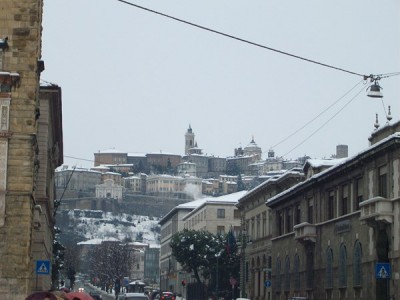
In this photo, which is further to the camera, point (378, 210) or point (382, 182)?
point (382, 182)

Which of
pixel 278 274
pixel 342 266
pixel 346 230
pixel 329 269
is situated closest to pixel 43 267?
pixel 346 230

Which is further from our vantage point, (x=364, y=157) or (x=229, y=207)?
(x=229, y=207)

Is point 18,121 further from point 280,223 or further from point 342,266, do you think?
point 280,223

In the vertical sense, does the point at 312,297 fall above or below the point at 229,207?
below

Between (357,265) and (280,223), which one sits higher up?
(280,223)

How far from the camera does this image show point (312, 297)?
57750mm

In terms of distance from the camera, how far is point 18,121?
107ft

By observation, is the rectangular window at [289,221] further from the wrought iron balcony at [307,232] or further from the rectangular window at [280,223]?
the wrought iron balcony at [307,232]

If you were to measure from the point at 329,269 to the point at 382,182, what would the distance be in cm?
1056

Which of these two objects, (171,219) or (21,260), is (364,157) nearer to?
(21,260)

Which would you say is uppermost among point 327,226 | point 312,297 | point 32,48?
point 32,48

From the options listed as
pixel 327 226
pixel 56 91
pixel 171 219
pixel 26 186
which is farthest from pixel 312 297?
pixel 171 219

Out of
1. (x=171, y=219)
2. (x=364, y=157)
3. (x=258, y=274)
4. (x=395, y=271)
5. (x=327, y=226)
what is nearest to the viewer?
(x=395, y=271)

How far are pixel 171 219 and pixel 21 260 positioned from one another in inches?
5186
